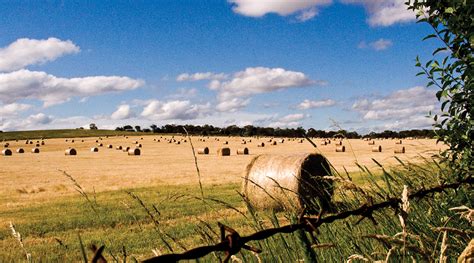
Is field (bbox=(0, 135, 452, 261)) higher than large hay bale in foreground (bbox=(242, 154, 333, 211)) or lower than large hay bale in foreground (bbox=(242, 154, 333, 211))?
lower

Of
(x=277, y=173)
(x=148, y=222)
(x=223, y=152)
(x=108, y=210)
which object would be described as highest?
(x=223, y=152)

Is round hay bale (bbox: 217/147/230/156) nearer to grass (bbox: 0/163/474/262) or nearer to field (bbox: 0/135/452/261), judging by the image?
field (bbox: 0/135/452/261)

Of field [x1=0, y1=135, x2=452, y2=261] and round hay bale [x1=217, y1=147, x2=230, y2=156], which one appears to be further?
round hay bale [x1=217, y1=147, x2=230, y2=156]

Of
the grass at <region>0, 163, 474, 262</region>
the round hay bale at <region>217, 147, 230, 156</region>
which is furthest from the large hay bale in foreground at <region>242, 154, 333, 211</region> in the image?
the round hay bale at <region>217, 147, 230, 156</region>

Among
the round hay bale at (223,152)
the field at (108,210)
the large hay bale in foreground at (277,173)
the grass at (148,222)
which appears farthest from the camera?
the round hay bale at (223,152)

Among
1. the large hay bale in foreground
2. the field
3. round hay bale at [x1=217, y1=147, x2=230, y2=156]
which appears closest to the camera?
the field

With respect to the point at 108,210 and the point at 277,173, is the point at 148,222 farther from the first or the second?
the point at 277,173

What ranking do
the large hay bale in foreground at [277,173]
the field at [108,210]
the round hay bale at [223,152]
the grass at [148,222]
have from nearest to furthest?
1. the grass at [148,222]
2. the field at [108,210]
3. the large hay bale in foreground at [277,173]
4. the round hay bale at [223,152]

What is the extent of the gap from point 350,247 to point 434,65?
8.28ft

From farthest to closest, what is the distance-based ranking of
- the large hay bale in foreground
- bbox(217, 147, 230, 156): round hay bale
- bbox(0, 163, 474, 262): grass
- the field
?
bbox(217, 147, 230, 156): round hay bale
the large hay bale in foreground
the field
bbox(0, 163, 474, 262): grass

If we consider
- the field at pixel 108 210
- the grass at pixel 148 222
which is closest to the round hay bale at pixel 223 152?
the field at pixel 108 210

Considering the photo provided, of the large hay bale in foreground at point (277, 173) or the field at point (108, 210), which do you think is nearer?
the field at point (108, 210)

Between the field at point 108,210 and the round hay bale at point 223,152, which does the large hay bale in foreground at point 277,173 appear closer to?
the field at point 108,210

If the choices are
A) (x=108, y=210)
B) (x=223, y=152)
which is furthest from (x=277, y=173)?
(x=223, y=152)
